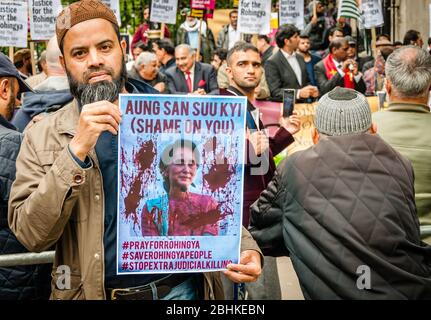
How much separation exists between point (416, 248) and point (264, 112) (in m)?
4.17

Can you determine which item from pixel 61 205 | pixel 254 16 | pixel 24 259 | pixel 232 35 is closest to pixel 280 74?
pixel 254 16

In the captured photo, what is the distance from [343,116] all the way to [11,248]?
5.56 feet

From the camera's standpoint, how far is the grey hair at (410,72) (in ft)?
14.6

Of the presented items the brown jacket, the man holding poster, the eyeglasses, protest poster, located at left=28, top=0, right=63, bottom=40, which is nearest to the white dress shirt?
protest poster, located at left=28, top=0, right=63, bottom=40

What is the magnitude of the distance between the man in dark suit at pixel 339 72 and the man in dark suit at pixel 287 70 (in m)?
0.31

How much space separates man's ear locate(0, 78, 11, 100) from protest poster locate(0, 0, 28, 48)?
532 cm

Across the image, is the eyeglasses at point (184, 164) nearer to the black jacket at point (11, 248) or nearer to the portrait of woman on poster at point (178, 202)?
the portrait of woman on poster at point (178, 202)

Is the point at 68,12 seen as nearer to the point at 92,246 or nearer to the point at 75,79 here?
the point at 75,79

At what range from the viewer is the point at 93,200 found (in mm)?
2697

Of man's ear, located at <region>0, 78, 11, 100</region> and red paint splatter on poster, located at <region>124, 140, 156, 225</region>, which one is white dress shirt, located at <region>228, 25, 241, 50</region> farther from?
red paint splatter on poster, located at <region>124, 140, 156, 225</region>

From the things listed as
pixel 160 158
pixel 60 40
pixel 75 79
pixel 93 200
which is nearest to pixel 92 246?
pixel 93 200

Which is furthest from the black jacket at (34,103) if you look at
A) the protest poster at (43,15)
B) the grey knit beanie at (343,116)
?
the protest poster at (43,15)

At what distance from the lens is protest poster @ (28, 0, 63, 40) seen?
373 inches

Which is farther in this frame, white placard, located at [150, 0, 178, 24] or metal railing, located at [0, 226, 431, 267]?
white placard, located at [150, 0, 178, 24]
